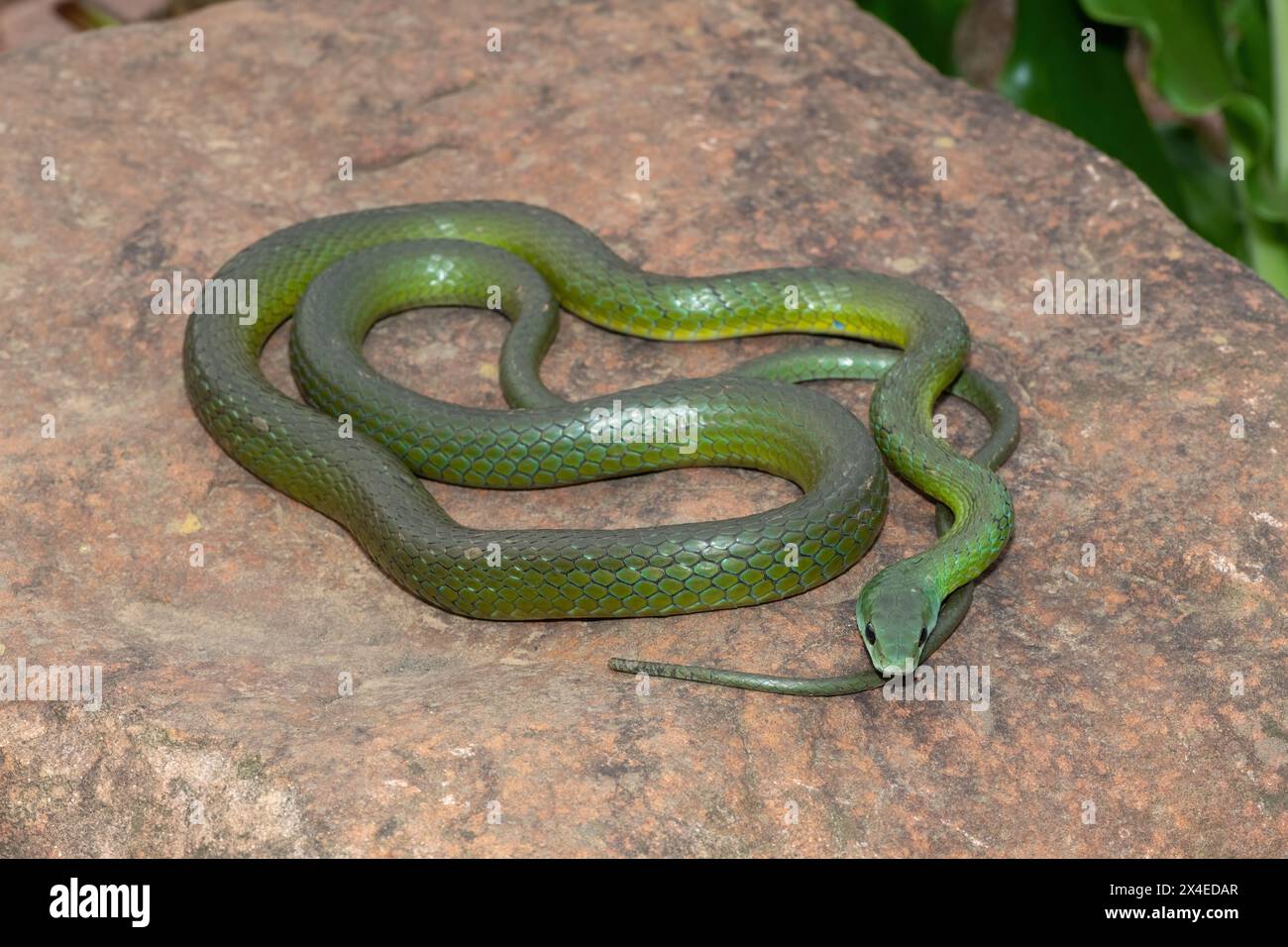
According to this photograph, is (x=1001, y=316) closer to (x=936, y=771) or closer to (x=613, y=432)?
(x=613, y=432)

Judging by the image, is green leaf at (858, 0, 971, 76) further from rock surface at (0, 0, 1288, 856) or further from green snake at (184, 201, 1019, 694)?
green snake at (184, 201, 1019, 694)

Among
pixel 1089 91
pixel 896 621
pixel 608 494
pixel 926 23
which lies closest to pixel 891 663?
pixel 896 621

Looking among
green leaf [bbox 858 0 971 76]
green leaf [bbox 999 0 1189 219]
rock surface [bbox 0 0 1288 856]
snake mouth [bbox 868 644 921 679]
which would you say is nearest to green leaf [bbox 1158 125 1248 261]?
green leaf [bbox 999 0 1189 219]

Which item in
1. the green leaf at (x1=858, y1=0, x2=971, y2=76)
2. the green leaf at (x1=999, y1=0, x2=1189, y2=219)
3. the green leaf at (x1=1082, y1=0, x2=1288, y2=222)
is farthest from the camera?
the green leaf at (x1=858, y1=0, x2=971, y2=76)

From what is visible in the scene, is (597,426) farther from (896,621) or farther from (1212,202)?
(1212,202)

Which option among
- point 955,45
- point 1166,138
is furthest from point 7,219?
point 955,45

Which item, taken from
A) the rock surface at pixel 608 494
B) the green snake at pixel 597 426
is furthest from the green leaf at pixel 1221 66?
the green snake at pixel 597 426

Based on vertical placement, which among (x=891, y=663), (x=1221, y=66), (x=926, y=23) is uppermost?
(x=1221, y=66)
